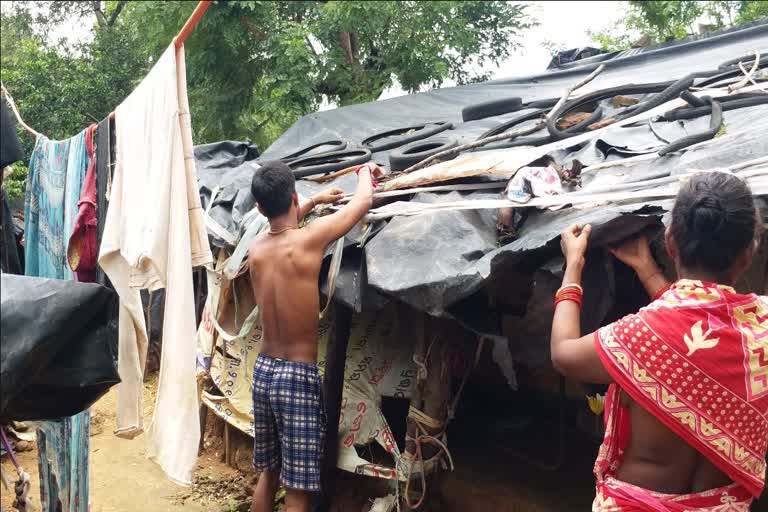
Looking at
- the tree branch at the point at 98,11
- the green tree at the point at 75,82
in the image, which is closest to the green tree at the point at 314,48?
the green tree at the point at 75,82

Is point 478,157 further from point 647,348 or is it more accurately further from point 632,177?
point 647,348

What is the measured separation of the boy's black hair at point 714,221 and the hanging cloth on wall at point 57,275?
2.50 metres

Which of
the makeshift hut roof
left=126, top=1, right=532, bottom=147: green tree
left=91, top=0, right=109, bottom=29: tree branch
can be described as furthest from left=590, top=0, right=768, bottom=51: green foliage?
left=91, top=0, right=109, bottom=29: tree branch

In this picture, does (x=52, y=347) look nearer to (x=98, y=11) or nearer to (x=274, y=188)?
(x=274, y=188)

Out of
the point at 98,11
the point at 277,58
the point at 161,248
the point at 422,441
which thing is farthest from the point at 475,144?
the point at 98,11

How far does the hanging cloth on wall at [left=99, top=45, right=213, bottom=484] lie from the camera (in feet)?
8.04

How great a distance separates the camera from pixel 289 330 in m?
3.68

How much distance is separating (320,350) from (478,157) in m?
1.83

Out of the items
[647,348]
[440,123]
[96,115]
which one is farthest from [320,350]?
[96,115]

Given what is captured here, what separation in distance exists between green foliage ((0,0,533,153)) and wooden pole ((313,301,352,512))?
4893 millimetres

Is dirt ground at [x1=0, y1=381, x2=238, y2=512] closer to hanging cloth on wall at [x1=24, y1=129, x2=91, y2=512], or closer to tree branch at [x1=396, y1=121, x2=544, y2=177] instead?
hanging cloth on wall at [x1=24, y1=129, x2=91, y2=512]

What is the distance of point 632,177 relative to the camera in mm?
3047

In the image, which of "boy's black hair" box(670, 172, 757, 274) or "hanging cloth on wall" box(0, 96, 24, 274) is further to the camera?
"hanging cloth on wall" box(0, 96, 24, 274)

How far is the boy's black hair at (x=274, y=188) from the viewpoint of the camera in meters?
3.56
